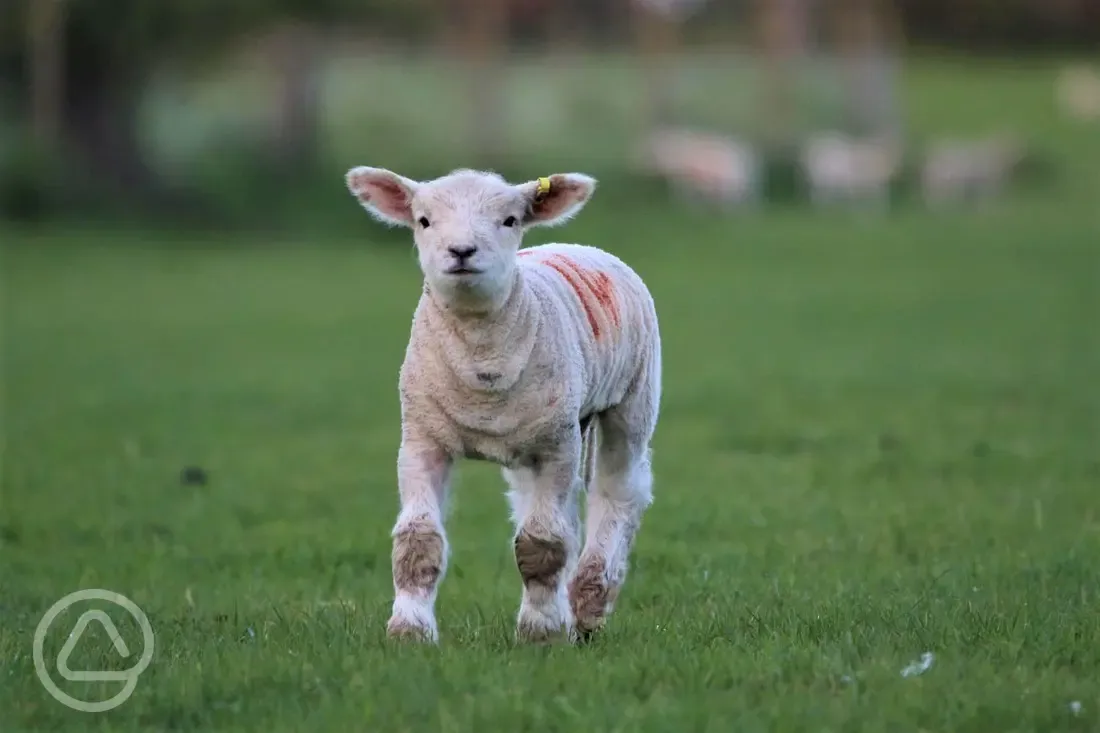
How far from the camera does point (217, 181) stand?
31.2 meters

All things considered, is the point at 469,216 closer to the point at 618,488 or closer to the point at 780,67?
the point at 618,488

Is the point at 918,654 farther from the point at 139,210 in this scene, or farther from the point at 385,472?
the point at 139,210

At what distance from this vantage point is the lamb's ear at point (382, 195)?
6895mm

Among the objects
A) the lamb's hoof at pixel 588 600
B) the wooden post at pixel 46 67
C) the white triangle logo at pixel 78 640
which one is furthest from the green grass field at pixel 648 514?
the wooden post at pixel 46 67

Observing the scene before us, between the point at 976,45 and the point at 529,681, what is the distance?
1712 inches

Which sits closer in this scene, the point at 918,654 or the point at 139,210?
the point at 918,654

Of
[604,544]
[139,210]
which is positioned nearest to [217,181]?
[139,210]

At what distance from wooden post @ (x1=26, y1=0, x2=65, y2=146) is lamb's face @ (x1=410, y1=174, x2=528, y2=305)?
2403 centimetres

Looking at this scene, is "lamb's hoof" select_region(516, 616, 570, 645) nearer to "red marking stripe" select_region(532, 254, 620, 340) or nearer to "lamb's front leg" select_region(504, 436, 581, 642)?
"lamb's front leg" select_region(504, 436, 581, 642)

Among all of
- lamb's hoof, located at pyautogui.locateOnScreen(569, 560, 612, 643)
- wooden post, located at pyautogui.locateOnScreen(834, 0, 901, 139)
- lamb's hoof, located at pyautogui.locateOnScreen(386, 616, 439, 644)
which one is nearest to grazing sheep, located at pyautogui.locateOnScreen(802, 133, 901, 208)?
wooden post, located at pyautogui.locateOnScreen(834, 0, 901, 139)

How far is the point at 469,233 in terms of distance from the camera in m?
6.45

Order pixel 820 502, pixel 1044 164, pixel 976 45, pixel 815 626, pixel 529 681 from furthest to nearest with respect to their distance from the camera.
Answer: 1. pixel 976 45
2. pixel 1044 164
3. pixel 820 502
4. pixel 815 626
5. pixel 529 681

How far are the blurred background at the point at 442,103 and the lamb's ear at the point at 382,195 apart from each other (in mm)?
22914

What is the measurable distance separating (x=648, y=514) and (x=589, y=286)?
3340mm
